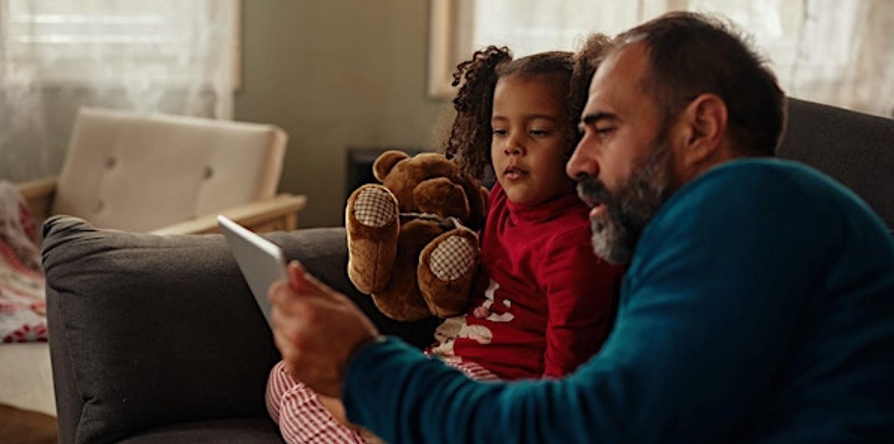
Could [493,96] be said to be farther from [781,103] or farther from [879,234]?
[879,234]

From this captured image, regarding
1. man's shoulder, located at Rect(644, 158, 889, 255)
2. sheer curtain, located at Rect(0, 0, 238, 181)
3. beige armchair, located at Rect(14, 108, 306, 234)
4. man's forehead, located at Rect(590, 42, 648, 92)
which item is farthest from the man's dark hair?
sheer curtain, located at Rect(0, 0, 238, 181)

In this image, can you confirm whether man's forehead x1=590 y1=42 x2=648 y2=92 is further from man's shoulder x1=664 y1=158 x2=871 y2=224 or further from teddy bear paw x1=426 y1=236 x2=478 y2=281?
teddy bear paw x1=426 y1=236 x2=478 y2=281

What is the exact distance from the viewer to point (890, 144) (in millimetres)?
1729

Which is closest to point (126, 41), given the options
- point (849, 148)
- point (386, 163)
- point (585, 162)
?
point (386, 163)

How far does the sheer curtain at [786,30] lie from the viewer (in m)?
3.61

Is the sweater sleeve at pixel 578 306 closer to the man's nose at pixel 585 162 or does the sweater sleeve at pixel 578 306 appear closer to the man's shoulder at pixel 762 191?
the man's nose at pixel 585 162

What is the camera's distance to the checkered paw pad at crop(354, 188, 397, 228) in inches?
69.9

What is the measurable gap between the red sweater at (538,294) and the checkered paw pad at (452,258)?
Result: 0.13 feet

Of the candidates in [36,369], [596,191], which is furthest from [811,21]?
[596,191]

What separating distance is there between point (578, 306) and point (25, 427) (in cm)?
139

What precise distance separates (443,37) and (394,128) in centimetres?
31

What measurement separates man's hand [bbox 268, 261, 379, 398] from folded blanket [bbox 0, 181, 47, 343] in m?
1.47

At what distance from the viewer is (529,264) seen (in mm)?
1689

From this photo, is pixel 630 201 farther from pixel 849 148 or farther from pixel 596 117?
pixel 849 148
